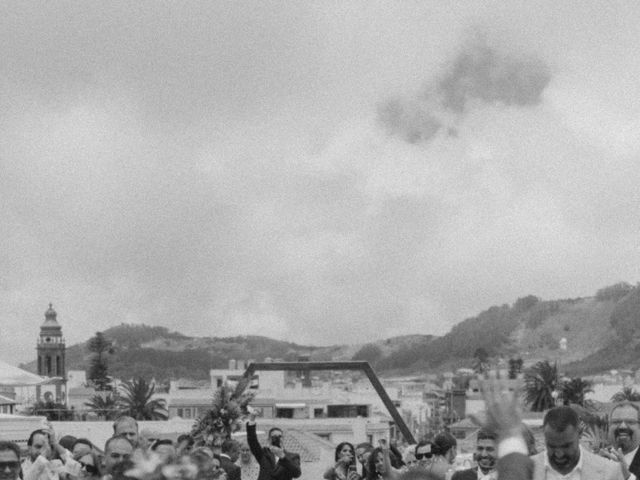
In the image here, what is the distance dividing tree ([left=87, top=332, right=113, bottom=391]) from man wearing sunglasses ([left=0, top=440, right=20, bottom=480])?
148 m

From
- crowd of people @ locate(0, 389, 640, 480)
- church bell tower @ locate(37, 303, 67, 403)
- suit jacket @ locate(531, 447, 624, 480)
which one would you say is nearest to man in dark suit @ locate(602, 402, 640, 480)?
crowd of people @ locate(0, 389, 640, 480)

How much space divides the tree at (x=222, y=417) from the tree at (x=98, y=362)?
14074cm

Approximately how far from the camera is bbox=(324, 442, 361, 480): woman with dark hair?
12977 millimetres

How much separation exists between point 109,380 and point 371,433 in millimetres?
75251

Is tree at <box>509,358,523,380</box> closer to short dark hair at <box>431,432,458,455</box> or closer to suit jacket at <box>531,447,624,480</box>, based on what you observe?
suit jacket at <box>531,447,624,480</box>

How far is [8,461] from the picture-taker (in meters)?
7.64

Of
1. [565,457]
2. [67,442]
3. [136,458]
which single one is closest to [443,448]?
[67,442]

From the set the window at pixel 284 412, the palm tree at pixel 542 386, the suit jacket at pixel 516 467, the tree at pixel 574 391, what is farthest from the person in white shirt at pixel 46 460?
the palm tree at pixel 542 386

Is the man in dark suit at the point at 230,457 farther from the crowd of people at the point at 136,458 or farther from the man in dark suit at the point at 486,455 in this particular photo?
the man in dark suit at the point at 486,455

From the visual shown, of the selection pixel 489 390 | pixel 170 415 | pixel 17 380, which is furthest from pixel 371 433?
pixel 489 390

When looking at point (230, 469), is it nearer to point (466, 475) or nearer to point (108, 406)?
point (466, 475)

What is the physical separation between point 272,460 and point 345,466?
842 mm

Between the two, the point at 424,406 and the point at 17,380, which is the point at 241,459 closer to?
the point at 17,380

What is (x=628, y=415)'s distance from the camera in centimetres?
878
